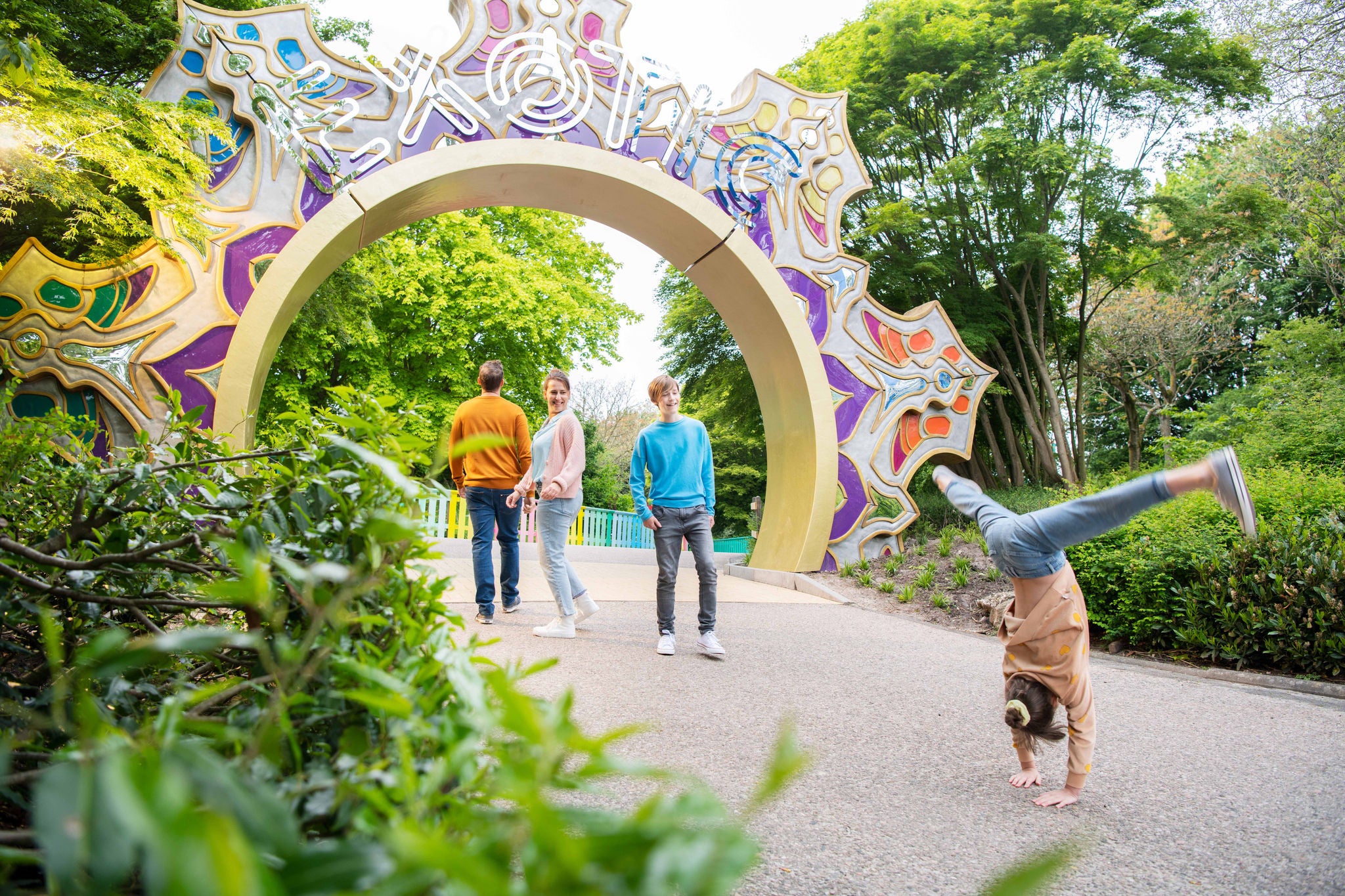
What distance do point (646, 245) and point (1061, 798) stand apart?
8.95 m

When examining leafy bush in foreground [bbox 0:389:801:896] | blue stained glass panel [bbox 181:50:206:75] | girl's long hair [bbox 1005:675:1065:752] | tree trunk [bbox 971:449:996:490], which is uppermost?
blue stained glass panel [bbox 181:50:206:75]

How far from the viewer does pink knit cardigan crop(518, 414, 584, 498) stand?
557 centimetres

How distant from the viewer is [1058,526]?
3018 mm

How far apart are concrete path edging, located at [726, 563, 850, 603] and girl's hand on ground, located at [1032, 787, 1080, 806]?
225 inches

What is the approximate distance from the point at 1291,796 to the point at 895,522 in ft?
23.6

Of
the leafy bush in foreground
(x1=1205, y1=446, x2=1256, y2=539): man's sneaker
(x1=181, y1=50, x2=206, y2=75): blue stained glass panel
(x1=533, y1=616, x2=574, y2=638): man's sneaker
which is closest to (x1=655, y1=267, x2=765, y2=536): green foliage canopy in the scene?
(x1=181, y1=50, x2=206, y2=75): blue stained glass panel

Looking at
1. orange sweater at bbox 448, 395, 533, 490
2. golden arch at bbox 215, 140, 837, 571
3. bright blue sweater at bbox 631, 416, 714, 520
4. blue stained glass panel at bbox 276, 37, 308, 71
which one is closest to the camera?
bright blue sweater at bbox 631, 416, 714, 520

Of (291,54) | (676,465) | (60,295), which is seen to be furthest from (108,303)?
(676,465)

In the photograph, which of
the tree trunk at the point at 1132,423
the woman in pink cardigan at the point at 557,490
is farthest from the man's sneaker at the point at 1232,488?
the tree trunk at the point at 1132,423

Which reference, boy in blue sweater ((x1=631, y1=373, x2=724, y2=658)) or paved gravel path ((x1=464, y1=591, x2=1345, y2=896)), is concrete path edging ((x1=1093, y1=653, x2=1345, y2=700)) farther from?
boy in blue sweater ((x1=631, y1=373, x2=724, y2=658))

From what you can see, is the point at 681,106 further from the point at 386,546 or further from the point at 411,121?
the point at 386,546

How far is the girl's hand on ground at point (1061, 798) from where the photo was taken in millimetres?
2867

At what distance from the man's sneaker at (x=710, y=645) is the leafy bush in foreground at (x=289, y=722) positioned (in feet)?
12.3

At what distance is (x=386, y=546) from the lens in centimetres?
109
